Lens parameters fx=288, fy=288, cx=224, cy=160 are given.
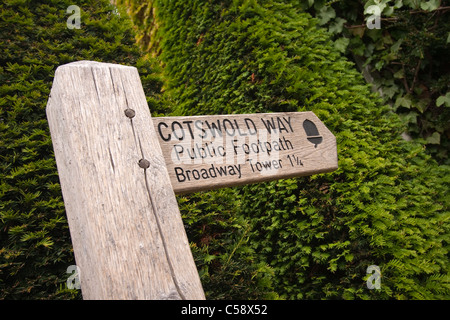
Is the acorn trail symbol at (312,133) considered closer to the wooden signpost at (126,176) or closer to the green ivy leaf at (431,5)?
the wooden signpost at (126,176)

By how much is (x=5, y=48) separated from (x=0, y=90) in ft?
1.72

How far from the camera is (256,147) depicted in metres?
1.23

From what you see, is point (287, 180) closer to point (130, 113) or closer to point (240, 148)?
point (240, 148)

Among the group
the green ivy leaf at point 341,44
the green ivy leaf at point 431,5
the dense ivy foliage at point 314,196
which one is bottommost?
the dense ivy foliage at point 314,196

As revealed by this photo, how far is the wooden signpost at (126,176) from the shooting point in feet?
2.48

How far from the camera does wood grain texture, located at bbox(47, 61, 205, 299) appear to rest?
75cm

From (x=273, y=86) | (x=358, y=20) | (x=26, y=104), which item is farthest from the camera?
(x=358, y=20)

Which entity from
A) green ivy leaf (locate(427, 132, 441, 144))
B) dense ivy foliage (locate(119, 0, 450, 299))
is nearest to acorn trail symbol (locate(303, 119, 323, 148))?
dense ivy foliage (locate(119, 0, 450, 299))

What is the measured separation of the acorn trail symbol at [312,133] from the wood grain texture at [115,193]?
31.0 inches

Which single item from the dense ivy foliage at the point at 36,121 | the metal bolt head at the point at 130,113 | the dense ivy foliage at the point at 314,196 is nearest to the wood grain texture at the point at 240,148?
the metal bolt head at the point at 130,113

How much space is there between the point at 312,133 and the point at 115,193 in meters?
0.99

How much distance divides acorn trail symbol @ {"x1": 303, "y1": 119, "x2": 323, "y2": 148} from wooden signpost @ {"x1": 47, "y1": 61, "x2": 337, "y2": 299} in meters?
0.46
